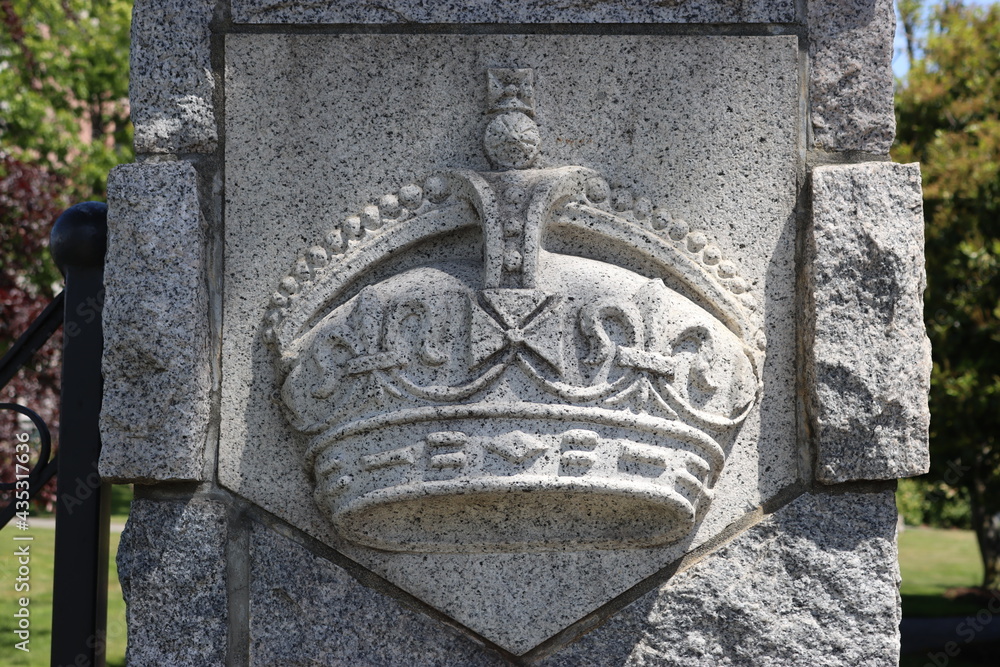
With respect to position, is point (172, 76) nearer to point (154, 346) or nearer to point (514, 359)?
point (154, 346)

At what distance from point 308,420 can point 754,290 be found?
3.05ft

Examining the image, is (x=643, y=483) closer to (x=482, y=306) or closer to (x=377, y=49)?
(x=482, y=306)

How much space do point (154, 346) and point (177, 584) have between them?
468 millimetres

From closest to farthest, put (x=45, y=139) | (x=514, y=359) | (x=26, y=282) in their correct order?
(x=514, y=359)
(x=26, y=282)
(x=45, y=139)

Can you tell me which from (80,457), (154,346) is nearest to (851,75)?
(154,346)

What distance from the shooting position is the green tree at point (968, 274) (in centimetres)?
489

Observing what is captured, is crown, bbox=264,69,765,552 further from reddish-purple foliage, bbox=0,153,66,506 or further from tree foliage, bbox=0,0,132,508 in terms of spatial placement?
tree foliage, bbox=0,0,132,508

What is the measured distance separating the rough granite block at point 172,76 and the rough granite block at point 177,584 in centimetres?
74

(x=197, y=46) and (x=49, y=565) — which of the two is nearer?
(x=197, y=46)

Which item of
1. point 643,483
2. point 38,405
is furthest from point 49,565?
point 643,483

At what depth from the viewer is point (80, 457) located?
2.06 meters

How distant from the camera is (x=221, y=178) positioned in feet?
6.33

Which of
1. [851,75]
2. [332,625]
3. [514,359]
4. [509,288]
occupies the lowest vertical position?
[332,625]

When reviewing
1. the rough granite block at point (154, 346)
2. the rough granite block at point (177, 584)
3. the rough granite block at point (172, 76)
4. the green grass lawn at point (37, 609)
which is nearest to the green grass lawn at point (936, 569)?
the green grass lawn at point (37, 609)
